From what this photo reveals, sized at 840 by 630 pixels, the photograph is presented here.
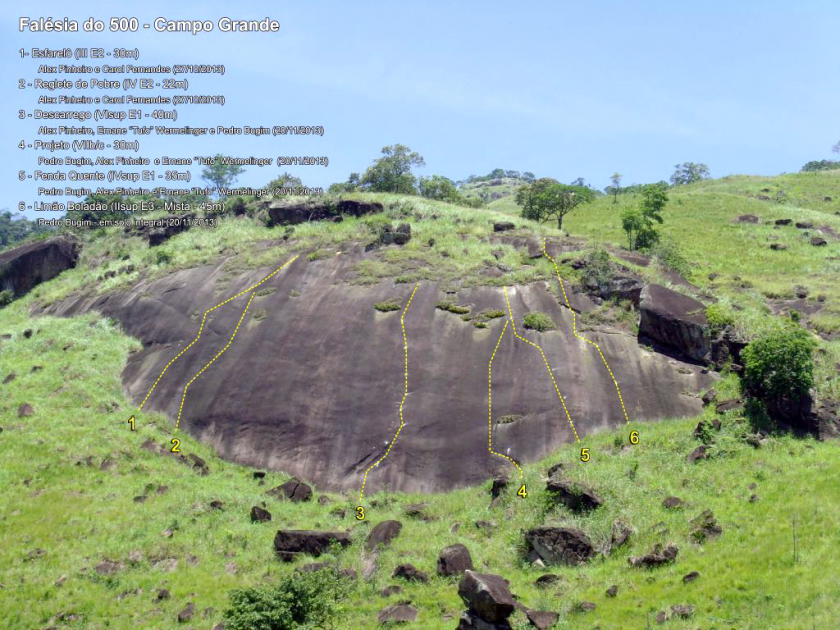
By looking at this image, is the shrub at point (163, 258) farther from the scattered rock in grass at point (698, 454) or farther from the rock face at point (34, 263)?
the scattered rock in grass at point (698, 454)

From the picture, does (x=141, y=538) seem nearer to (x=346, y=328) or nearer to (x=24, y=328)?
(x=346, y=328)

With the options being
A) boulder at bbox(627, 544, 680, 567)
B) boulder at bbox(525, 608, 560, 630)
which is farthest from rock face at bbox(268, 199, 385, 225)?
boulder at bbox(525, 608, 560, 630)

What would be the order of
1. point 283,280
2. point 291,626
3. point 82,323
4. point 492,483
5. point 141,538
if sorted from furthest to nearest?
point 82,323 < point 283,280 < point 492,483 < point 141,538 < point 291,626

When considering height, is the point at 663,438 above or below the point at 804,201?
below

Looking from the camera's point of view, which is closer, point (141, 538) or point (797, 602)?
point (797, 602)

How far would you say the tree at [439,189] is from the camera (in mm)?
84625

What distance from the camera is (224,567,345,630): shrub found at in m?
22.5

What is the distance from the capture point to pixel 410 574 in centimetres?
2570

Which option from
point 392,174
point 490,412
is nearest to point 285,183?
point 392,174

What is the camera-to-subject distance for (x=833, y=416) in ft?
102

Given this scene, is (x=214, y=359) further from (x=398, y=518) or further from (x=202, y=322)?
(x=398, y=518)

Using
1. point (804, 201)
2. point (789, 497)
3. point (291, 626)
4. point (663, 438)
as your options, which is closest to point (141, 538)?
point (291, 626)

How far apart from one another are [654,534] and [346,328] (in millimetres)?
22910

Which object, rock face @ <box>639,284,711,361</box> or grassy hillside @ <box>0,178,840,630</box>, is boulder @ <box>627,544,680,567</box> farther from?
rock face @ <box>639,284,711,361</box>
